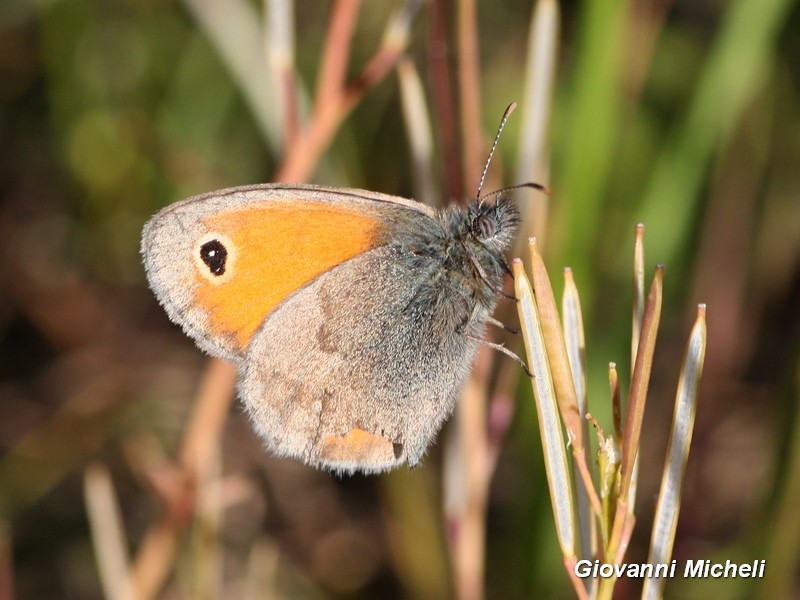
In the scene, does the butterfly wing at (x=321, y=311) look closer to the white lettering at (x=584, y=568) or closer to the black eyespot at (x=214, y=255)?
the black eyespot at (x=214, y=255)

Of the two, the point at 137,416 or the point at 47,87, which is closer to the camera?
the point at 137,416

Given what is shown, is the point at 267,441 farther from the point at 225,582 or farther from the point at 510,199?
the point at 225,582

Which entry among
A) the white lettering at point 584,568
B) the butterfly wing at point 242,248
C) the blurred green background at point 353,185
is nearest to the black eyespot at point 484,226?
the butterfly wing at point 242,248

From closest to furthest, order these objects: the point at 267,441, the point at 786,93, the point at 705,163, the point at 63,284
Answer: the point at 267,441, the point at 705,163, the point at 786,93, the point at 63,284

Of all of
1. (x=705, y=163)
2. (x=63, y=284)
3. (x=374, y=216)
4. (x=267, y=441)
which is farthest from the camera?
(x=63, y=284)

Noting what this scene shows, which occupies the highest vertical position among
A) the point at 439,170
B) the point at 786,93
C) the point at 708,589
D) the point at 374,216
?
the point at 786,93

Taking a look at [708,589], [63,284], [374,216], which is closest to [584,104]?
[374,216]

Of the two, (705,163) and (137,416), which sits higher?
(705,163)
